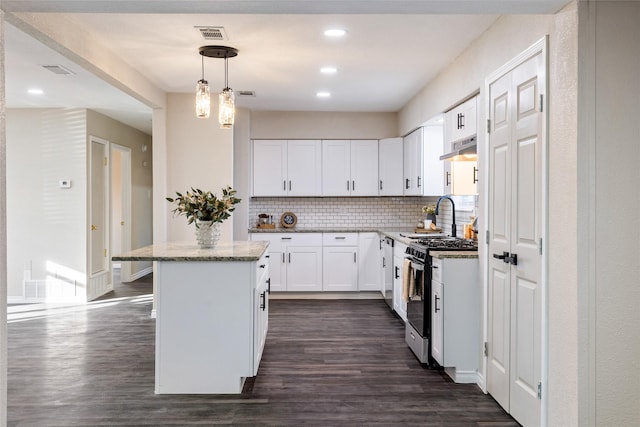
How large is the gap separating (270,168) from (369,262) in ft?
6.10

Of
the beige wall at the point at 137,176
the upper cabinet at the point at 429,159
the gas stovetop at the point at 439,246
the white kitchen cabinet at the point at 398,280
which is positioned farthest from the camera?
the beige wall at the point at 137,176

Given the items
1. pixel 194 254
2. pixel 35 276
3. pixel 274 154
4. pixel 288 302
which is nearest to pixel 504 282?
pixel 194 254

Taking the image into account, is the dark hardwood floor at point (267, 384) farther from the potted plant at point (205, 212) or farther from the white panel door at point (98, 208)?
the white panel door at point (98, 208)

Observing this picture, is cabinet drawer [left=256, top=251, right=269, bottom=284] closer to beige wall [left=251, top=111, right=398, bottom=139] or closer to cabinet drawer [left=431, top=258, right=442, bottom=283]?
cabinet drawer [left=431, top=258, right=442, bottom=283]

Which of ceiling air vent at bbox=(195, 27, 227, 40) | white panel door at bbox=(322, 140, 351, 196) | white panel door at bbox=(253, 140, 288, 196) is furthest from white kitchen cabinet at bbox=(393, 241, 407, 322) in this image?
ceiling air vent at bbox=(195, 27, 227, 40)

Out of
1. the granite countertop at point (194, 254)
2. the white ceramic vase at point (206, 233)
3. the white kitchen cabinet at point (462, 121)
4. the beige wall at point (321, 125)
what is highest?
the beige wall at point (321, 125)

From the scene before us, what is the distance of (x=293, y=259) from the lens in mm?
6738

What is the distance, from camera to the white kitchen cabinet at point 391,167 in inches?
270

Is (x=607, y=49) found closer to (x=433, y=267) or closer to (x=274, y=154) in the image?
(x=433, y=267)

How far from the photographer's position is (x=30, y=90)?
5609mm

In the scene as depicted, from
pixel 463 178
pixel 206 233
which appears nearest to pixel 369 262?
pixel 463 178

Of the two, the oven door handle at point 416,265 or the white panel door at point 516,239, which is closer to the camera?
the white panel door at point 516,239

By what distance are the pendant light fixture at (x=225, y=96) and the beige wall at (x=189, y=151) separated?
5.52ft

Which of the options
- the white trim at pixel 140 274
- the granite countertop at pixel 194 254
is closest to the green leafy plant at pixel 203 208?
the granite countertop at pixel 194 254
